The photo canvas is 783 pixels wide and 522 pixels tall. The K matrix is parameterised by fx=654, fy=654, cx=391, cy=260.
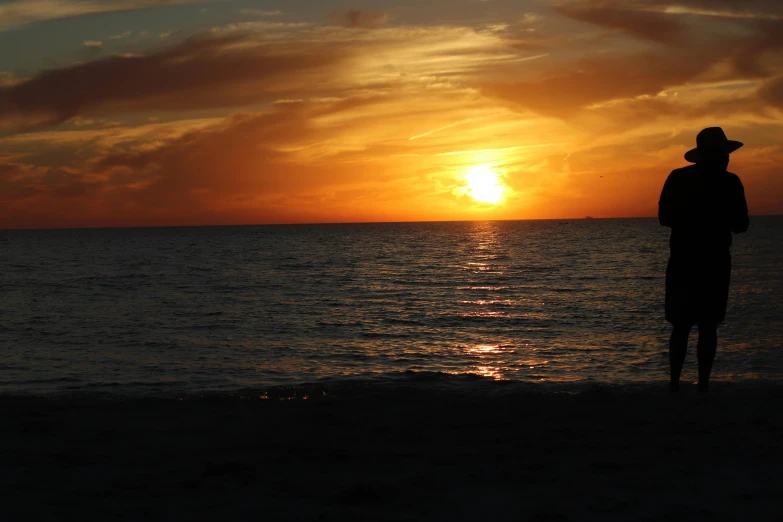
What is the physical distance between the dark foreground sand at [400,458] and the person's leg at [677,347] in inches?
8.7

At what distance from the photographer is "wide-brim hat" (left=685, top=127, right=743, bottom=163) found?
6.54 meters

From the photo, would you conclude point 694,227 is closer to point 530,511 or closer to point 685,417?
point 685,417

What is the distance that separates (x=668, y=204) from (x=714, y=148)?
27.3 inches

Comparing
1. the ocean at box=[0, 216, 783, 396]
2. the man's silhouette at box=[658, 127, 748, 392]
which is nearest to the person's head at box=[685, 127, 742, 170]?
the man's silhouette at box=[658, 127, 748, 392]

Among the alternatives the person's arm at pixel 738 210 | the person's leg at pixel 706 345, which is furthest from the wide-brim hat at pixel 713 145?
the person's leg at pixel 706 345

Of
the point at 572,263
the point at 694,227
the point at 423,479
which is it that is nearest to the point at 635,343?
the point at 694,227

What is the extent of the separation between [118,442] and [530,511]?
362cm

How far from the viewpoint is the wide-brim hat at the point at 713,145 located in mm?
6543

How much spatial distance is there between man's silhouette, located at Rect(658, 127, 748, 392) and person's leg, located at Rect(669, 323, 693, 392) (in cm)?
4

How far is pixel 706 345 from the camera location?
6781 mm

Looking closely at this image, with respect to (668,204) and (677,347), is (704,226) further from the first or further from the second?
(677,347)

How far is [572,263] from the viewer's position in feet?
155

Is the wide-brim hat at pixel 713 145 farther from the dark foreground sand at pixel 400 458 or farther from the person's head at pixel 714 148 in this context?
the dark foreground sand at pixel 400 458

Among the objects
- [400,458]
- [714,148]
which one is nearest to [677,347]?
[714,148]
